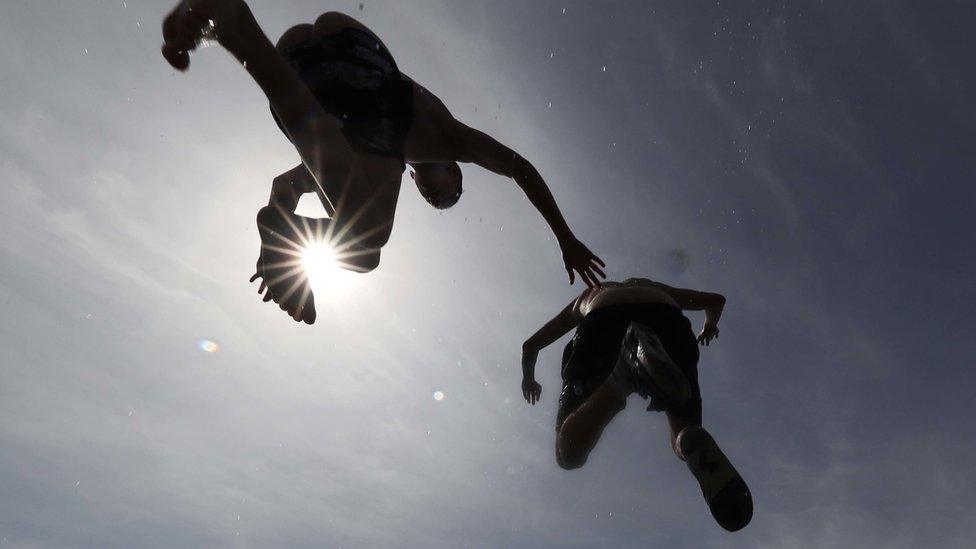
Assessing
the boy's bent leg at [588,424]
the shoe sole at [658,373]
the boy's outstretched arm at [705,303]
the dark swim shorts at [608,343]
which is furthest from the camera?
the boy's outstretched arm at [705,303]

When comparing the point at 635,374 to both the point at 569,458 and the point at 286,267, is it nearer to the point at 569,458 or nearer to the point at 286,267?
the point at 569,458

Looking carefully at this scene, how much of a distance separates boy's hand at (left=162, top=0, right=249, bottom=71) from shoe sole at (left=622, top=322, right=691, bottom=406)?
275cm

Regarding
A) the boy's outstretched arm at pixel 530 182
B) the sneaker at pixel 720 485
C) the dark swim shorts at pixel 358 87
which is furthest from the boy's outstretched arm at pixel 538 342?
the dark swim shorts at pixel 358 87

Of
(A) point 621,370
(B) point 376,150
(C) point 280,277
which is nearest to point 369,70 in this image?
(B) point 376,150

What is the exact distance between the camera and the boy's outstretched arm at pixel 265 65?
194cm

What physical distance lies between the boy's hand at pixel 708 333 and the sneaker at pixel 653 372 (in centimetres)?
182

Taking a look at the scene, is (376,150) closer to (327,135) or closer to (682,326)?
(327,135)


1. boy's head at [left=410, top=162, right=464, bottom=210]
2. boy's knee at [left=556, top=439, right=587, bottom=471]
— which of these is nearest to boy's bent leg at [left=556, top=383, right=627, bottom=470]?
boy's knee at [left=556, top=439, right=587, bottom=471]

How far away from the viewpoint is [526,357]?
499cm

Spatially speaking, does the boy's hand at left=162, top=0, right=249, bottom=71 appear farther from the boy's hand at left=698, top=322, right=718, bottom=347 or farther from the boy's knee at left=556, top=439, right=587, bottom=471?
the boy's hand at left=698, top=322, right=718, bottom=347

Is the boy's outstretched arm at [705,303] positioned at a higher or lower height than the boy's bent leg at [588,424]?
higher

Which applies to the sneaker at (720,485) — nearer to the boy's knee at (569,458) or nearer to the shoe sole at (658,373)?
the shoe sole at (658,373)

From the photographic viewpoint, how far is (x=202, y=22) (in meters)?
1.96

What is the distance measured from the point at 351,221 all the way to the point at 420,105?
835mm
